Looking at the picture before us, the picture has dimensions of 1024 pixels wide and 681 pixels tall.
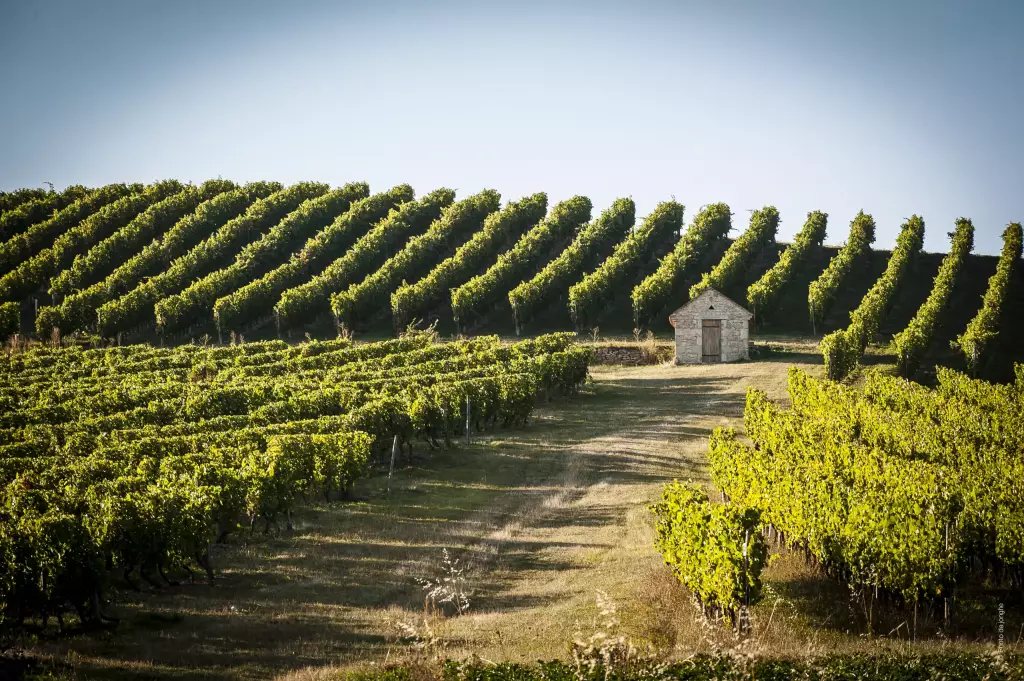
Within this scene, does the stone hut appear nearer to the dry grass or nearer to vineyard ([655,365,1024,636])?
the dry grass

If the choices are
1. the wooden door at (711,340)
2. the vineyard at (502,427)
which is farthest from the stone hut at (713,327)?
the vineyard at (502,427)

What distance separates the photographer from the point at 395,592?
1906 centimetres

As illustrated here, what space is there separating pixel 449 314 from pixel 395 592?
152ft

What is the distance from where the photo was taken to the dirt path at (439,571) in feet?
52.3

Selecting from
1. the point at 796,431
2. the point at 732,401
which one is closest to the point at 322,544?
the point at 796,431

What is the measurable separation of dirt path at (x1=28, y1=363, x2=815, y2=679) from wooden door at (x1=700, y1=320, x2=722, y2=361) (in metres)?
17.5

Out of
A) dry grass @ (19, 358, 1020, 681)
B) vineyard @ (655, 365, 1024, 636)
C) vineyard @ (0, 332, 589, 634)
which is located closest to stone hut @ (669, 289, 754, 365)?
vineyard @ (0, 332, 589, 634)

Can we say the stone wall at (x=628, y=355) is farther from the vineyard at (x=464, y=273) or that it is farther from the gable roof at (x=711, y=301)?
the vineyard at (x=464, y=273)

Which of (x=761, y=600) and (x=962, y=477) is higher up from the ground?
(x=962, y=477)

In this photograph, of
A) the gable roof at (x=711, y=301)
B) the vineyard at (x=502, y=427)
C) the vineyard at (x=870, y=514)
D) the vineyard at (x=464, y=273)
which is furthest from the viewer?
the vineyard at (x=464, y=273)

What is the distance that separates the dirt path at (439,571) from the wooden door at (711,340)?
57.3 feet

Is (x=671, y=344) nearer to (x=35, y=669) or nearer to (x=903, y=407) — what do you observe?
(x=903, y=407)

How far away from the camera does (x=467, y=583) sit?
19.6 metres

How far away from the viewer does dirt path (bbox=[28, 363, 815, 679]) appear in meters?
15.9
